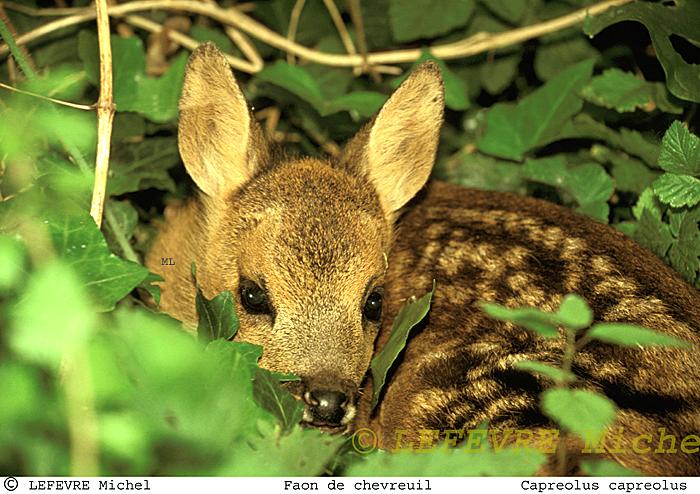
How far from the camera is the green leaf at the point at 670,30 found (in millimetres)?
4223

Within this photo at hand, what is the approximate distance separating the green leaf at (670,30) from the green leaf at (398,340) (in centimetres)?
164

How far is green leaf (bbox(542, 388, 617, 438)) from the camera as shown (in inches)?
85.0

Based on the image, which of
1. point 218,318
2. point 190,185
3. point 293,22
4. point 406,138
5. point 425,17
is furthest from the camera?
point 293,22

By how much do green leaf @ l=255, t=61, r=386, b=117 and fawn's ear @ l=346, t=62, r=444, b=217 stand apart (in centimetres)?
34

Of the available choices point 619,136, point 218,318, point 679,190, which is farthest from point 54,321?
point 619,136

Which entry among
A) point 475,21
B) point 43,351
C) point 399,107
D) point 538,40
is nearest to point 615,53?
point 538,40

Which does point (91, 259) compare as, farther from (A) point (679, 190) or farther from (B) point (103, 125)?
(A) point (679, 190)

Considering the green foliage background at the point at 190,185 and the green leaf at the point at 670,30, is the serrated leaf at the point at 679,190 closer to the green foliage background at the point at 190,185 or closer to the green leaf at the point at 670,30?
the green foliage background at the point at 190,185

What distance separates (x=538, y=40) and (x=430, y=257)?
2.13 metres

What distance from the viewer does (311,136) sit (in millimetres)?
5586

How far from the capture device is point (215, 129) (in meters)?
4.36

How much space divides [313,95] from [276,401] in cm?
226

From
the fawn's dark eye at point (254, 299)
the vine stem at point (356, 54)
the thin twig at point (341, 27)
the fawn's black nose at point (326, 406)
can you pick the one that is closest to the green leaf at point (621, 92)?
the vine stem at point (356, 54)

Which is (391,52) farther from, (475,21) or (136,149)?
(136,149)
